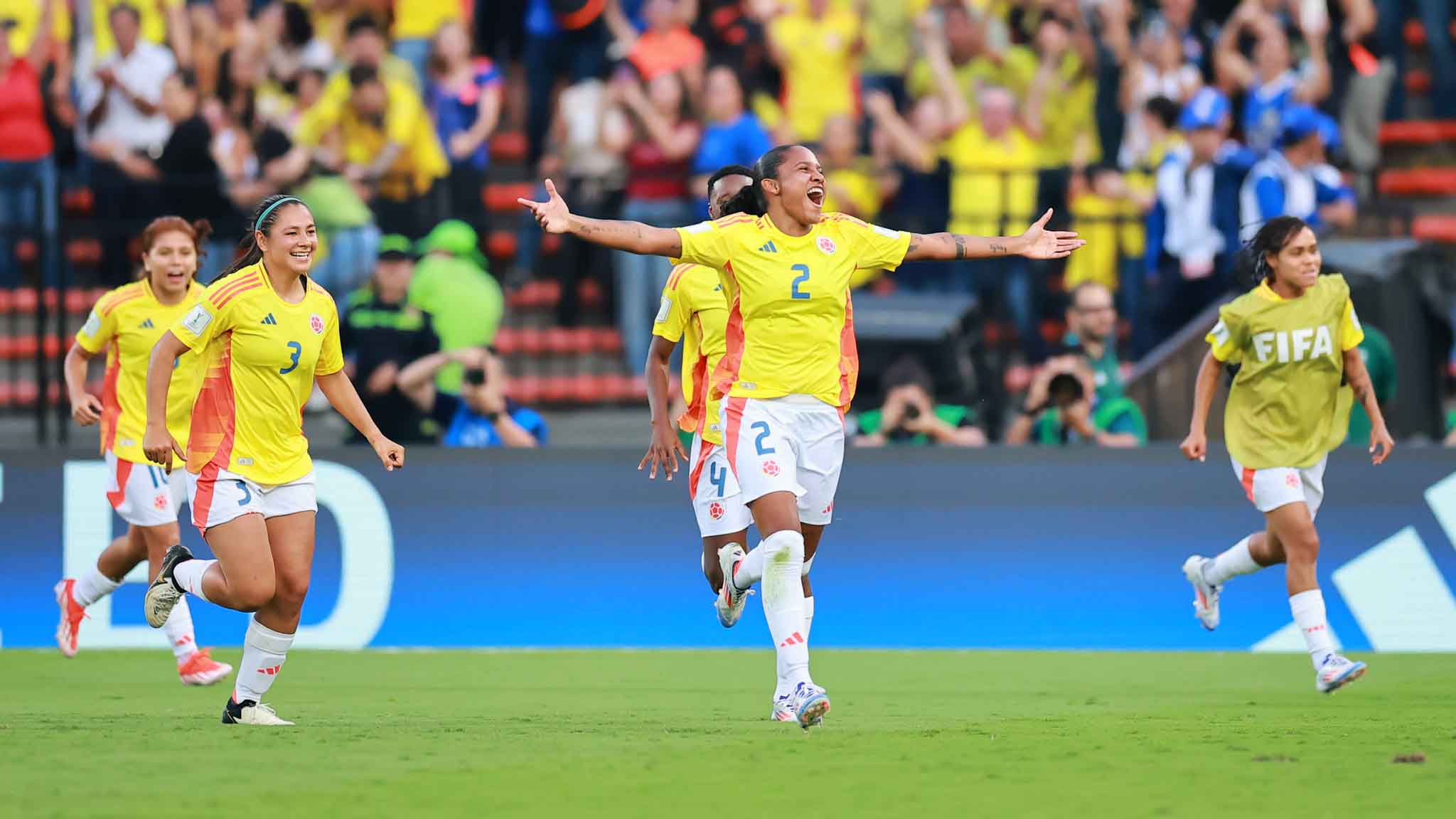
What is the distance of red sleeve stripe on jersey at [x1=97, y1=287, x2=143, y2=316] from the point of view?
11.4 m

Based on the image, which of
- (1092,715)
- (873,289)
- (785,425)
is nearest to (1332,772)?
(1092,715)

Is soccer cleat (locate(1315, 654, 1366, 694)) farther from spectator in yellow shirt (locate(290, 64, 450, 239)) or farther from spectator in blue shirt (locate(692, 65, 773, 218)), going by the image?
spectator in yellow shirt (locate(290, 64, 450, 239))

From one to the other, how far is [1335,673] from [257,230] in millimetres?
5535

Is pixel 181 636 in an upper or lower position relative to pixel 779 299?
lower

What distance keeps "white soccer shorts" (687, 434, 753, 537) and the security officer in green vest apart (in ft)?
14.2

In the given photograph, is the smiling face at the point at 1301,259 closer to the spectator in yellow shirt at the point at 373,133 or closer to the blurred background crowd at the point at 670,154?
the blurred background crowd at the point at 670,154

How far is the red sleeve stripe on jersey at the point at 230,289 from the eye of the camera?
874 cm

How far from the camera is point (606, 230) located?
823 centimetres

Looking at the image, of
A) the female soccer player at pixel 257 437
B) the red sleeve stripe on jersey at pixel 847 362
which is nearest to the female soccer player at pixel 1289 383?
the red sleeve stripe on jersey at pixel 847 362

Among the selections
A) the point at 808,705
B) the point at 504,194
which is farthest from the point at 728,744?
the point at 504,194

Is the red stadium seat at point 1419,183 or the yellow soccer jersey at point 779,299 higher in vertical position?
the red stadium seat at point 1419,183

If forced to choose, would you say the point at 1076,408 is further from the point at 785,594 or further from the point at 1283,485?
the point at 785,594

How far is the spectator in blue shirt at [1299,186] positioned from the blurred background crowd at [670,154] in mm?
26

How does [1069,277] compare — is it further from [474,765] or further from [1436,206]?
[474,765]
